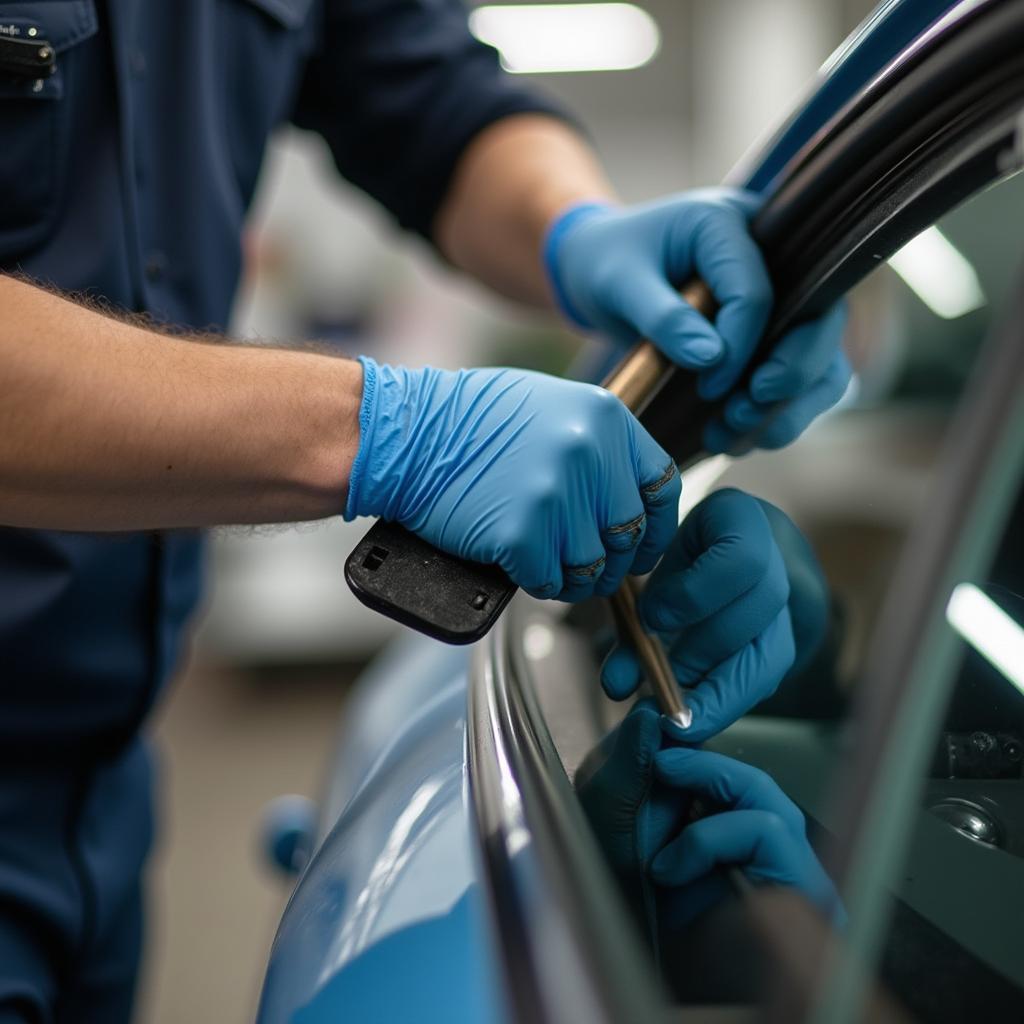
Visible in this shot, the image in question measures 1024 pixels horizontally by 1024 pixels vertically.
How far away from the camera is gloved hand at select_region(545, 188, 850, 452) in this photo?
90 cm

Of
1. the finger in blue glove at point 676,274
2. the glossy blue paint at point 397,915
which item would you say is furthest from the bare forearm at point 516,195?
the glossy blue paint at point 397,915

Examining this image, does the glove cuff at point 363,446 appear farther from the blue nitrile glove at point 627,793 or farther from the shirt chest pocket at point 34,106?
the shirt chest pocket at point 34,106

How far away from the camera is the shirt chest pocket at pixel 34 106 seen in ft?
2.94

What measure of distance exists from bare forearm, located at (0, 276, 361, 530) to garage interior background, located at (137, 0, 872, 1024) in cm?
137

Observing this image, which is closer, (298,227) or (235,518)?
(235,518)

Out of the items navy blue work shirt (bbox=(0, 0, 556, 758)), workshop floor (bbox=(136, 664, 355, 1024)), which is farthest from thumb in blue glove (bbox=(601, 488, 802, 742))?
workshop floor (bbox=(136, 664, 355, 1024))

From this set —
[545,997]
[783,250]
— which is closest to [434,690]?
[783,250]

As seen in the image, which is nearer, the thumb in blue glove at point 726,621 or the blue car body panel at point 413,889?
the blue car body panel at point 413,889

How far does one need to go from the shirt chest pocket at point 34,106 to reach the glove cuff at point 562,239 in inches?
22.2

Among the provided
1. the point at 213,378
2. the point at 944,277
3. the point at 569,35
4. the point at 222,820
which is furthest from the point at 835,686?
the point at 569,35

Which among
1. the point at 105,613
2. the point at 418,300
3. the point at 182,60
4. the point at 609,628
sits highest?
the point at 182,60

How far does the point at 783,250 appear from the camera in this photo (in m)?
0.92

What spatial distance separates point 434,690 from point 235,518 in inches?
16.7

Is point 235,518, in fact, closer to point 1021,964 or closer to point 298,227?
point 1021,964
